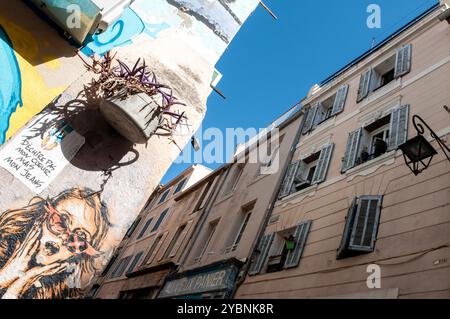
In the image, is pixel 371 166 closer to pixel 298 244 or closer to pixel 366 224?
pixel 366 224

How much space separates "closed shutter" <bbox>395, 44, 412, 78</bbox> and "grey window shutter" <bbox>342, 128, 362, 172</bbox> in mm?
2096

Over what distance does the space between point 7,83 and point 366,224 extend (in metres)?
6.95

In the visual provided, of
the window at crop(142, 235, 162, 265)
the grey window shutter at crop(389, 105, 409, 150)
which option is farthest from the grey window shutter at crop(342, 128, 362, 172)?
the window at crop(142, 235, 162, 265)

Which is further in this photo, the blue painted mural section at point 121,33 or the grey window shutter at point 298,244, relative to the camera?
the grey window shutter at point 298,244

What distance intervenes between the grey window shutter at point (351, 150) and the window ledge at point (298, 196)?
97cm

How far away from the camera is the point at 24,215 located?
5.34 meters

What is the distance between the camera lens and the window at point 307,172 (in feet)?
29.8

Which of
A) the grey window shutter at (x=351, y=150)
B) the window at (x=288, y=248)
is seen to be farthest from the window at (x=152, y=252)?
the grey window shutter at (x=351, y=150)

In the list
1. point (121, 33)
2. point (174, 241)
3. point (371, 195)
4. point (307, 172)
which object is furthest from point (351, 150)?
point (174, 241)

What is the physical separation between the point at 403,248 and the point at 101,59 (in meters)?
6.55

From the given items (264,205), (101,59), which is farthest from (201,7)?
(264,205)

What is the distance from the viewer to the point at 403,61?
9.39 meters

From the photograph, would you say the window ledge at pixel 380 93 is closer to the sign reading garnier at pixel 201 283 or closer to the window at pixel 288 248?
the window at pixel 288 248

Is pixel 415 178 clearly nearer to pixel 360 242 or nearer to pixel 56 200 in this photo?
pixel 360 242
